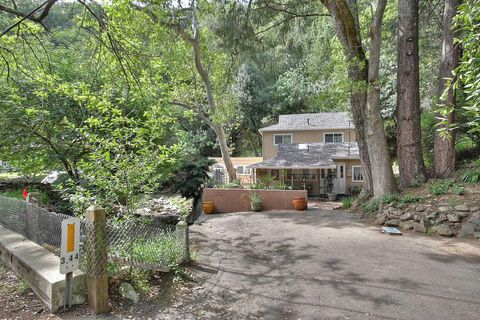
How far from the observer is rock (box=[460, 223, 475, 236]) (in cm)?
666

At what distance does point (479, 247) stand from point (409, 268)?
2.38m

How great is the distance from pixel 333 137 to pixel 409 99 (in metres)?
12.2

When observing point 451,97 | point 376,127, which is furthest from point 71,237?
point 451,97

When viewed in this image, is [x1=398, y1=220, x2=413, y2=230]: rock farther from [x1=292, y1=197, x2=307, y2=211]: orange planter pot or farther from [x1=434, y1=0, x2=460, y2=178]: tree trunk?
[x1=292, y1=197, x2=307, y2=211]: orange planter pot

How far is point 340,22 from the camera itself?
32.3 feet

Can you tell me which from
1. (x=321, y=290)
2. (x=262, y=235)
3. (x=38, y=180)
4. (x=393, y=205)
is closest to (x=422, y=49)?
(x=393, y=205)

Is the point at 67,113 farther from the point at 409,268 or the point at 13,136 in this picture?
the point at 409,268

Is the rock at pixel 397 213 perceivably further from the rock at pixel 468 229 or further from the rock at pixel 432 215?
the rock at pixel 468 229

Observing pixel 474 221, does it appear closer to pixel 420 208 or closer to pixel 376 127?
pixel 420 208

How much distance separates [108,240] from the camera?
3955mm

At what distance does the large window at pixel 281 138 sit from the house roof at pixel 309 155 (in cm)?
196

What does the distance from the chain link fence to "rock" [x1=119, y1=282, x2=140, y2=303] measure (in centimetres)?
24

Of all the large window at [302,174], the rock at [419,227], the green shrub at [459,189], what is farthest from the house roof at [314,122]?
the rock at [419,227]

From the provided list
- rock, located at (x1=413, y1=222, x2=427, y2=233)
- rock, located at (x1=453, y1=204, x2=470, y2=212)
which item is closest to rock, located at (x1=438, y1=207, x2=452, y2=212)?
rock, located at (x1=453, y1=204, x2=470, y2=212)
